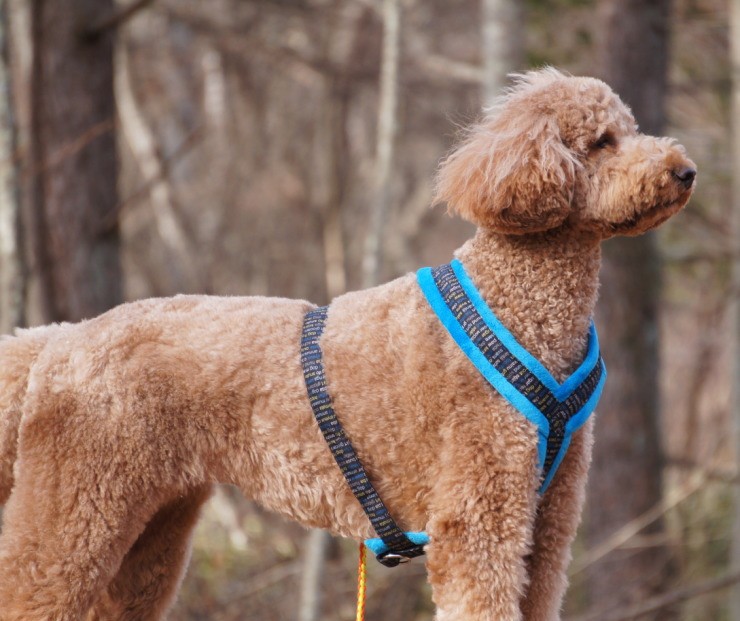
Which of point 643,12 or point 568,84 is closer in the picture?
point 568,84

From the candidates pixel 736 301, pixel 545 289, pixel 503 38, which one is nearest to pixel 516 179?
pixel 545 289

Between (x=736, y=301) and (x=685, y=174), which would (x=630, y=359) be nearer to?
(x=736, y=301)

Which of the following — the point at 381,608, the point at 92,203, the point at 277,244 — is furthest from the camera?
the point at 277,244

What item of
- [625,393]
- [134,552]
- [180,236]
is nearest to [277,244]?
[180,236]

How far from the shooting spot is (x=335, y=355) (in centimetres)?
299

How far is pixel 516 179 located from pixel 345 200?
1013 centimetres

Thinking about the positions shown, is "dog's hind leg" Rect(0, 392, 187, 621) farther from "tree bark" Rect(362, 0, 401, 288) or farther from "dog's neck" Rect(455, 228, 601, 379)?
"tree bark" Rect(362, 0, 401, 288)

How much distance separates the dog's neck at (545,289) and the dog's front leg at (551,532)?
287mm

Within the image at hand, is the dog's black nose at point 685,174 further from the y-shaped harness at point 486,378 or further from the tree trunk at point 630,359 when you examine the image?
the tree trunk at point 630,359

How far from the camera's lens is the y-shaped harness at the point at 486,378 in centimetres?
286

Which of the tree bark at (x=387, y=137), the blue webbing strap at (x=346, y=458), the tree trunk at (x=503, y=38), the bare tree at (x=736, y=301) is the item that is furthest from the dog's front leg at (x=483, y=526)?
the bare tree at (x=736, y=301)

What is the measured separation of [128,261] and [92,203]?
734 cm

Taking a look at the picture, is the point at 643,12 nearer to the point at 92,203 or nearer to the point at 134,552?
the point at 92,203

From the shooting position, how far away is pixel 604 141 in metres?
Result: 3.00
